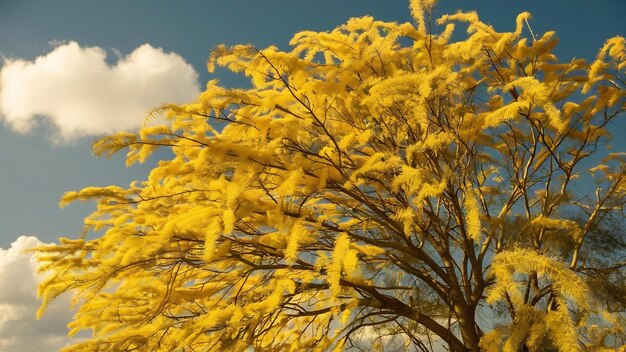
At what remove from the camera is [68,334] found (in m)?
5.37

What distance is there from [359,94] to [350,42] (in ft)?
1.72

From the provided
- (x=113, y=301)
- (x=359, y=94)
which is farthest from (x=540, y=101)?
(x=113, y=301)

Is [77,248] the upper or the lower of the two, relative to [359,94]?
lower

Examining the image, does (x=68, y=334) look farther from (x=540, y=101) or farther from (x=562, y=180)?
(x=562, y=180)

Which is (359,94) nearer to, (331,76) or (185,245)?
(331,76)

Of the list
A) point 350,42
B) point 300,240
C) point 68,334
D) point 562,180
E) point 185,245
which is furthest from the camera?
point 562,180

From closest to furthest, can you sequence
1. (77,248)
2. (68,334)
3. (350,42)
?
1. (77,248)
2. (350,42)
3. (68,334)

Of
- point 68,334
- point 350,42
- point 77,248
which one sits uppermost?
point 350,42

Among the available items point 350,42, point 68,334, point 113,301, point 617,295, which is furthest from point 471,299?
point 68,334

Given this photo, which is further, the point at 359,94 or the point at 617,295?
the point at 617,295

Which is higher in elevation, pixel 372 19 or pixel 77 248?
pixel 372 19

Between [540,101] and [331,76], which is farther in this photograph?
[331,76]

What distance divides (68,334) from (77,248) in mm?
1585

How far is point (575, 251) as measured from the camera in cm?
565
